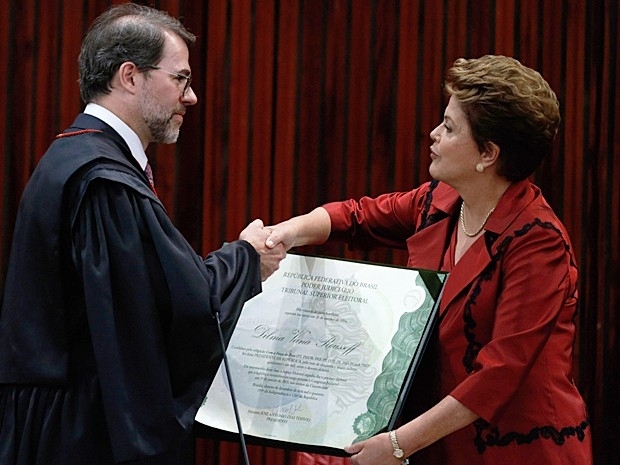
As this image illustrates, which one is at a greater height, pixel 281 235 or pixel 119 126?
pixel 119 126

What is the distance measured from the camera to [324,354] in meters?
2.55

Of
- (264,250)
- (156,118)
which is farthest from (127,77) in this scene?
(264,250)

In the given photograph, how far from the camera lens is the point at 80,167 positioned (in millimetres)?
2156

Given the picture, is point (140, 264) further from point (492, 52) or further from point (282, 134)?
point (492, 52)

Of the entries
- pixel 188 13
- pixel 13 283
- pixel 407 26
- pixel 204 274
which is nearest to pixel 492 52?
pixel 407 26

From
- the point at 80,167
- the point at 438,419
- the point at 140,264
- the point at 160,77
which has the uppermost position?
the point at 160,77

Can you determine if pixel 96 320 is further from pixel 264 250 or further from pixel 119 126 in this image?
pixel 264 250

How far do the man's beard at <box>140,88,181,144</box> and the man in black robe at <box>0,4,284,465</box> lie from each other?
15 cm

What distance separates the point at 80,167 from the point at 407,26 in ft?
6.03

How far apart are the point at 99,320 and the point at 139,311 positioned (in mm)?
80

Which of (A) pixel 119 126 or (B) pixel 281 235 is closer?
(A) pixel 119 126

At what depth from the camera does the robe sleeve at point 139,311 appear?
2096 mm

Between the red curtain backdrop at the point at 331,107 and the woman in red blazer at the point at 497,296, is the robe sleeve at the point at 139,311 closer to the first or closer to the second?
the woman in red blazer at the point at 497,296

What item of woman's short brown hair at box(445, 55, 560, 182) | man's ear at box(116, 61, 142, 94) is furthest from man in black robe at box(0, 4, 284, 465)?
woman's short brown hair at box(445, 55, 560, 182)
